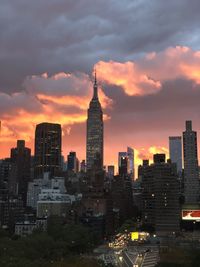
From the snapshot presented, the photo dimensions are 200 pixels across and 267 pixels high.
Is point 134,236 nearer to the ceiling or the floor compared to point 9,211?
nearer to the floor

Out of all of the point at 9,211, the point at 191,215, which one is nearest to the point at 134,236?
the point at 191,215

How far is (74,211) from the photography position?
634ft

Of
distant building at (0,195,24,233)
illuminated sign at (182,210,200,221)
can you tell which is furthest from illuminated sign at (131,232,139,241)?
distant building at (0,195,24,233)

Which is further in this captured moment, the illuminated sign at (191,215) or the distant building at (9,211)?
the illuminated sign at (191,215)

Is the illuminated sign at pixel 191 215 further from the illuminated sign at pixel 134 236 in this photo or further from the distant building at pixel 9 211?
the distant building at pixel 9 211

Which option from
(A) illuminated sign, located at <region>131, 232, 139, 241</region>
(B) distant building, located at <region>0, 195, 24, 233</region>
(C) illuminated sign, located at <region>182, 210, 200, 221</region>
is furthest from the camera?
(C) illuminated sign, located at <region>182, 210, 200, 221</region>

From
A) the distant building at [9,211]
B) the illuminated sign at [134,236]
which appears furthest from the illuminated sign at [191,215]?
the distant building at [9,211]

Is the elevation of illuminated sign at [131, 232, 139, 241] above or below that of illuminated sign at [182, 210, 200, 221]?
below

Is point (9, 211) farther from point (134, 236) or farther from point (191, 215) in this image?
point (191, 215)

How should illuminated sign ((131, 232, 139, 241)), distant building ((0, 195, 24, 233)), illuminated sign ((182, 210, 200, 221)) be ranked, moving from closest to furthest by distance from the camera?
1. illuminated sign ((131, 232, 139, 241))
2. distant building ((0, 195, 24, 233))
3. illuminated sign ((182, 210, 200, 221))

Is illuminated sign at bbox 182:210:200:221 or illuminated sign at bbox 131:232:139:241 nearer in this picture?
illuminated sign at bbox 131:232:139:241

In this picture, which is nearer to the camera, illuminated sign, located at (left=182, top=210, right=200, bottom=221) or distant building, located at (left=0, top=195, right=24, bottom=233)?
distant building, located at (left=0, top=195, right=24, bottom=233)

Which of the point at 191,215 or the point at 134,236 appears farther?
the point at 191,215

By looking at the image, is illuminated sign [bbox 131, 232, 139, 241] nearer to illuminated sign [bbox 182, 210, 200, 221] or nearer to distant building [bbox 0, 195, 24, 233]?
illuminated sign [bbox 182, 210, 200, 221]
